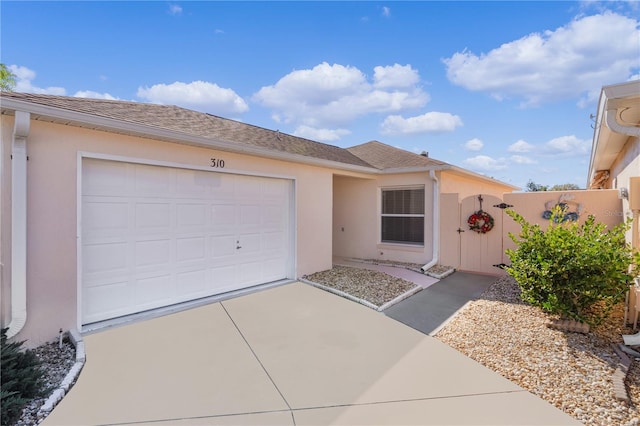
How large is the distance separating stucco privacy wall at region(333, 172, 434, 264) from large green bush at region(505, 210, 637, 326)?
4.42 metres

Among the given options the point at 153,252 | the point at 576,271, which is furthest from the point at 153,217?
the point at 576,271

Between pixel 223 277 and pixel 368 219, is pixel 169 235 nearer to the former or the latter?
pixel 223 277

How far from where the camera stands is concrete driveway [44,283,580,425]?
273 cm

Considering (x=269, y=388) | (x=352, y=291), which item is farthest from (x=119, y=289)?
(x=352, y=291)

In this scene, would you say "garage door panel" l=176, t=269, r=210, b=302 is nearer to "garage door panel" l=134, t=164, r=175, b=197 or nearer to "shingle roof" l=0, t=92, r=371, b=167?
"garage door panel" l=134, t=164, r=175, b=197

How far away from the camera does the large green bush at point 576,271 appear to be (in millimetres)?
4141

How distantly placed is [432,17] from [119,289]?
1000cm

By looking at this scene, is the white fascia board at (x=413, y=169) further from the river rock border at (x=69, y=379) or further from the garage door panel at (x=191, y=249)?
the river rock border at (x=69, y=379)

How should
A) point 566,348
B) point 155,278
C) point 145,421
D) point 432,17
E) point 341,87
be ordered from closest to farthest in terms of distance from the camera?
point 145,421, point 566,348, point 155,278, point 432,17, point 341,87

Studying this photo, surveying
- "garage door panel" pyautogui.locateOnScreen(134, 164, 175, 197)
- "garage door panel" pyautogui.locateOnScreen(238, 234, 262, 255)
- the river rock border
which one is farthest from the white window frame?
the river rock border

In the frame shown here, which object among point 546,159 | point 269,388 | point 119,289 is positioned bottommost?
point 269,388

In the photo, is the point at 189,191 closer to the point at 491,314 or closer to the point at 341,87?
the point at 491,314

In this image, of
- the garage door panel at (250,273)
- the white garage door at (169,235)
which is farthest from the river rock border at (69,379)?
the garage door panel at (250,273)

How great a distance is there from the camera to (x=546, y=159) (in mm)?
24141
